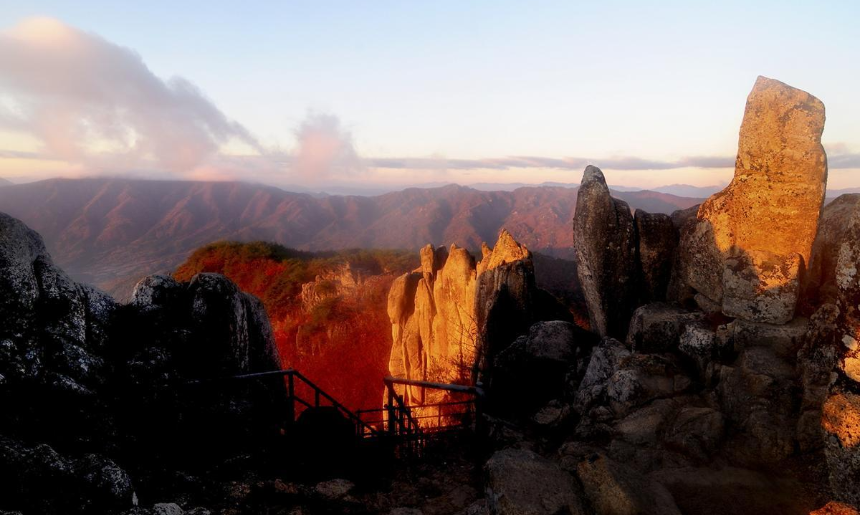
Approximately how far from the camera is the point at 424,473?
8.39 metres

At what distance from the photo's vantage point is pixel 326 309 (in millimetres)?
46781

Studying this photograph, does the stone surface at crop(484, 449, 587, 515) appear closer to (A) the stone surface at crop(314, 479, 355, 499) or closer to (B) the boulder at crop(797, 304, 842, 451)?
(A) the stone surface at crop(314, 479, 355, 499)

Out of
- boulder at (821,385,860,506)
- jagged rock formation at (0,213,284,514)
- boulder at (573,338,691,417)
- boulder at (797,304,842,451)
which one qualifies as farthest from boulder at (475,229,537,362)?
boulder at (821,385,860,506)

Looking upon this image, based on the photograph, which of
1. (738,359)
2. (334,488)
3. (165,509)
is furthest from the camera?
(738,359)

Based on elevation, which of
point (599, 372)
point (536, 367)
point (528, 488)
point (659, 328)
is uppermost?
point (659, 328)

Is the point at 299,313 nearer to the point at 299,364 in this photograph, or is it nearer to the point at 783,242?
the point at 299,364

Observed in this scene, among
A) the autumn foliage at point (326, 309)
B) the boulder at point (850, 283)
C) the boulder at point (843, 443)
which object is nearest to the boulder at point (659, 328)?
the boulder at point (850, 283)

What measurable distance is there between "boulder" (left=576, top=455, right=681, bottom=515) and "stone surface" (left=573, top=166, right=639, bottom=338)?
20.4 ft

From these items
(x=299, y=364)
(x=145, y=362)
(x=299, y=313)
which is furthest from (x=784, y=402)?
(x=299, y=313)

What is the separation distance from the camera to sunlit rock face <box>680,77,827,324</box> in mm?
8039

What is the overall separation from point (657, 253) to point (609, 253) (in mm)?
1095

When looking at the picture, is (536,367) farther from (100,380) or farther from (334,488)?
(100,380)

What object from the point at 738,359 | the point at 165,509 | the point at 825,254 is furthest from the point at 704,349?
the point at 165,509

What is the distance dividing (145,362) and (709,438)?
9058mm
